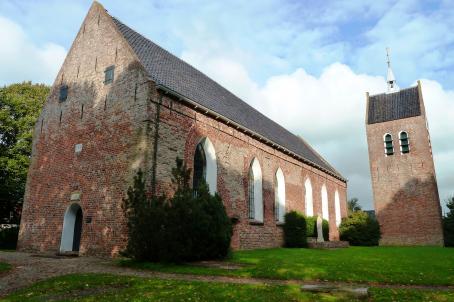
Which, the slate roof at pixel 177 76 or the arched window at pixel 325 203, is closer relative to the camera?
the slate roof at pixel 177 76

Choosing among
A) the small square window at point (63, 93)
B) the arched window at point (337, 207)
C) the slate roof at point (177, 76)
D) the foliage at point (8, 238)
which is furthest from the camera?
the arched window at point (337, 207)

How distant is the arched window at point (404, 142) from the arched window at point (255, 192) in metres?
21.1

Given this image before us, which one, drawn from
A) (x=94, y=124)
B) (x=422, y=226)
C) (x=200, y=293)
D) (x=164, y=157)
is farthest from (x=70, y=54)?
(x=422, y=226)

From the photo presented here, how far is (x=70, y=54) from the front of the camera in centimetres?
2041

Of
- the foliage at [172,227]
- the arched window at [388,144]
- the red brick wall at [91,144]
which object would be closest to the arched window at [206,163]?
the red brick wall at [91,144]

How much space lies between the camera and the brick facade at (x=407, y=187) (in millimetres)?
34000

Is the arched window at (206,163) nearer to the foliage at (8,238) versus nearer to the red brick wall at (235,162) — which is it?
the red brick wall at (235,162)

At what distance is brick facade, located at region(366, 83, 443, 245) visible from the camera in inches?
1339

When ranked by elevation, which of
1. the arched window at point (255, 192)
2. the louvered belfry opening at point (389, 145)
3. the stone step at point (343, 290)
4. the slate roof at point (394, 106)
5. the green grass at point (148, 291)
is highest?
the slate roof at point (394, 106)

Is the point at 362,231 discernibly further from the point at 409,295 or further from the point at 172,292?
the point at 172,292

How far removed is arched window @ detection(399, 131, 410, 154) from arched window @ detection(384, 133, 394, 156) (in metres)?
0.89

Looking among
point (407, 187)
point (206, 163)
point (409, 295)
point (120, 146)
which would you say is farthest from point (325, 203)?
point (409, 295)

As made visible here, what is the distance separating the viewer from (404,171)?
119 feet

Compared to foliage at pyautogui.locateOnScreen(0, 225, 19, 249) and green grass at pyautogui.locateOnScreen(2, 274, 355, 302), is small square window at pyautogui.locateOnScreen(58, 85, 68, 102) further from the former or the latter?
green grass at pyautogui.locateOnScreen(2, 274, 355, 302)
